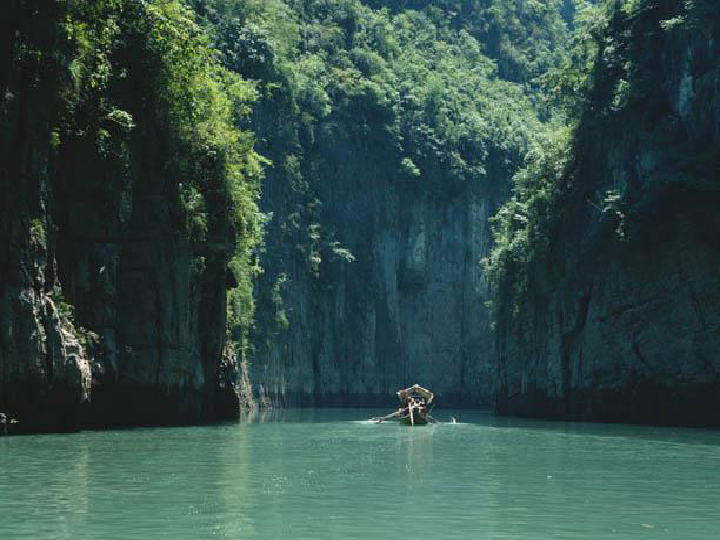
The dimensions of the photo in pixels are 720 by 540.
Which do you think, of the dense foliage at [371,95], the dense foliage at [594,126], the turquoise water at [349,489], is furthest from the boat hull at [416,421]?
the dense foliage at [371,95]

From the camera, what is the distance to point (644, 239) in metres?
51.4

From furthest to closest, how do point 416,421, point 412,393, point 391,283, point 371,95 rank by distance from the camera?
point 371,95
point 391,283
point 412,393
point 416,421

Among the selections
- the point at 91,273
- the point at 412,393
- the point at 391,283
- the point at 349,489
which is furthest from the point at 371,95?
the point at 349,489

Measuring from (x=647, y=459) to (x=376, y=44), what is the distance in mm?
92749

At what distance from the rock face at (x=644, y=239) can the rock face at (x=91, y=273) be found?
17989 millimetres

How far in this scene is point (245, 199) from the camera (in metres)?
51.1

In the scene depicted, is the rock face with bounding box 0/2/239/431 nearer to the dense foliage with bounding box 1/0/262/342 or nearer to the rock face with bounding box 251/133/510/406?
the dense foliage with bounding box 1/0/262/342

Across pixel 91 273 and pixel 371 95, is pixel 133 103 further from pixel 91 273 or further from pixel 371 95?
pixel 371 95

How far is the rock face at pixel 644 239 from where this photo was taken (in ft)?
162

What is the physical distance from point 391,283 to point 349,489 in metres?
83.5

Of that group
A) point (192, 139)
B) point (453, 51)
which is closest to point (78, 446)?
point (192, 139)

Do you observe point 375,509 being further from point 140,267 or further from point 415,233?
point 415,233

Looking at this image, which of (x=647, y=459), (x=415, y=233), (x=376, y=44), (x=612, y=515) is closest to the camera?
(x=612, y=515)

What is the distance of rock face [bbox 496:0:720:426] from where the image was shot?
49.2 meters
